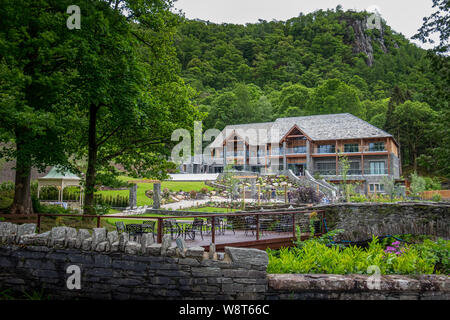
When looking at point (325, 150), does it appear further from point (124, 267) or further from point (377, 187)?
point (124, 267)

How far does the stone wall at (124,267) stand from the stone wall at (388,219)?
274 inches

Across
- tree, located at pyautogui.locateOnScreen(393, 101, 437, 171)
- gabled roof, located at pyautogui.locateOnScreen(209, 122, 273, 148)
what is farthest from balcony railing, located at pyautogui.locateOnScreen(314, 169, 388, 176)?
tree, located at pyautogui.locateOnScreen(393, 101, 437, 171)

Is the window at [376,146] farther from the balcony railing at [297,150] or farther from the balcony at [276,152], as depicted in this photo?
the balcony at [276,152]

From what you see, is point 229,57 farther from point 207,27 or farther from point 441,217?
point 441,217

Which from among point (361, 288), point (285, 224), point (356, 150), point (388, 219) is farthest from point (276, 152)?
point (361, 288)

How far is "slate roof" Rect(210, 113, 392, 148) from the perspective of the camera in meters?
46.1

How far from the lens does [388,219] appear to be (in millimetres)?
11445

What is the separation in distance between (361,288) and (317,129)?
47204 mm

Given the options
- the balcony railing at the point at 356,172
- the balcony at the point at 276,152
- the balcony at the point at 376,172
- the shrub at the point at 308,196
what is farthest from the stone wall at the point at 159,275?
the balcony at the point at 276,152

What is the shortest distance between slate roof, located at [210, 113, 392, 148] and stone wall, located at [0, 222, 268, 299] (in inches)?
1718

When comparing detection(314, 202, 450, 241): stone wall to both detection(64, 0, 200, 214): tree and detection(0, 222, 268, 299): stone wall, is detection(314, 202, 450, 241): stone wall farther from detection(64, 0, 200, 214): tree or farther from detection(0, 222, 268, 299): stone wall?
detection(64, 0, 200, 214): tree

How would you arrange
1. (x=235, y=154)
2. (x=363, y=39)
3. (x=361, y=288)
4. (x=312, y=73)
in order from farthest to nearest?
(x=363, y=39), (x=312, y=73), (x=235, y=154), (x=361, y=288)
